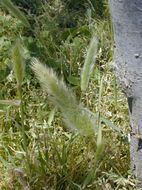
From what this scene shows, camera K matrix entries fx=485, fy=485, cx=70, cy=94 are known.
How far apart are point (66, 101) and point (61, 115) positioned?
1.08 ft

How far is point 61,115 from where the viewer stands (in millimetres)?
1507

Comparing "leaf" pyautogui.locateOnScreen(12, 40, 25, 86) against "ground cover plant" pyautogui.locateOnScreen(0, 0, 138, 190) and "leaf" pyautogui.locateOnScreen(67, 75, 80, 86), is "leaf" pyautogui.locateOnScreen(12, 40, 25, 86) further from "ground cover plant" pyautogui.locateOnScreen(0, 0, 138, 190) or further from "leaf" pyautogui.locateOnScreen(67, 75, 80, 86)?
"leaf" pyautogui.locateOnScreen(67, 75, 80, 86)

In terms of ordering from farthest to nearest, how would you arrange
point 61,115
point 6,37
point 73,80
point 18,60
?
point 6,37, point 73,80, point 61,115, point 18,60

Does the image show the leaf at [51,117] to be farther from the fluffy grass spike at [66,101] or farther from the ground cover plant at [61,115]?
the fluffy grass spike at [66,101]

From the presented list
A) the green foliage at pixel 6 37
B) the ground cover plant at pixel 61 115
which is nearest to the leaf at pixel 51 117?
the ground cover plant at pixel 61 115

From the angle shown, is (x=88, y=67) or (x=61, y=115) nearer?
(x=88, y=67)

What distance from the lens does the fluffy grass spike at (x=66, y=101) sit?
1154 millimetres

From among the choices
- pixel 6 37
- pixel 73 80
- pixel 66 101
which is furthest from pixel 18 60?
pixel 6 37

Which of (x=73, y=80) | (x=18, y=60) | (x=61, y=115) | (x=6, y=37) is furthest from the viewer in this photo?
(x=6, y=37)

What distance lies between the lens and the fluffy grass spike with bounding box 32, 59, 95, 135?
1.15 metres

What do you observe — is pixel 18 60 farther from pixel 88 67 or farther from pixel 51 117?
pixel 51 117

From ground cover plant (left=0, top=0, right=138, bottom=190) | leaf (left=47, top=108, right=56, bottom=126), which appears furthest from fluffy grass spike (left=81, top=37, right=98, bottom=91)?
leaf (left=47, top=108, right=56, bottom=126)

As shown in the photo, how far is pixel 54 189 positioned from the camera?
1.41m

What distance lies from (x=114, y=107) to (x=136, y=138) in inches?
15.0
